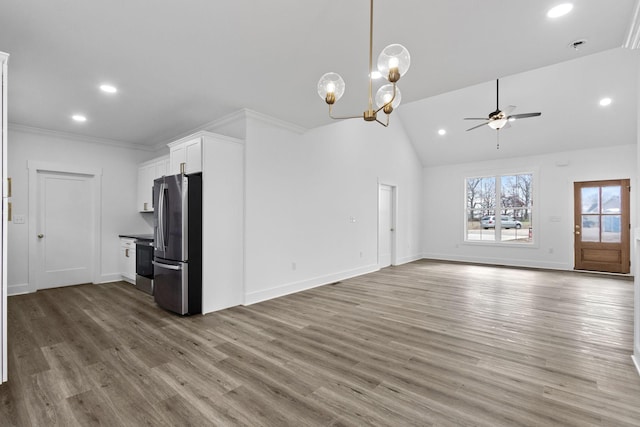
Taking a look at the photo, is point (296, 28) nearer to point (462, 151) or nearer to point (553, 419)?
point (553, 419)

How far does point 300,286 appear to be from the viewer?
5.08 meters

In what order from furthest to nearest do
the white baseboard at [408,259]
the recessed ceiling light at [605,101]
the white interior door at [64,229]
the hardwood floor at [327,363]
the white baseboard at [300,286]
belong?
the white baseboard at [408,259] → the recessed ceiling light at [605,101] → the white interior door at [64,229] → the white baseboard at [300,286] → the hardwood floor at [327,363]

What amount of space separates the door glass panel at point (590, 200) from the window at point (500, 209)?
1.00m

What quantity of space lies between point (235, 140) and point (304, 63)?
1661 mm

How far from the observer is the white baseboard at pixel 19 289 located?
4805 mm

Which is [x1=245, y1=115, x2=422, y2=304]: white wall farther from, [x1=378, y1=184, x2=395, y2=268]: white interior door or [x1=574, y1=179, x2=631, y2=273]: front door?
[x1=574, y1=179, x2=631, y2=273]: front door

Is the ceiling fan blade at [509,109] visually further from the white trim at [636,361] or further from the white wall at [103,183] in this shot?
the white wall at [103,183]

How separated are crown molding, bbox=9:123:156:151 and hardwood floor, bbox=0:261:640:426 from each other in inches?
105

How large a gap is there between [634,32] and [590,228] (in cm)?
632

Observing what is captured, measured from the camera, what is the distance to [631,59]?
499 cm

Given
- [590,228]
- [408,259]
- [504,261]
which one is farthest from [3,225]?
[590,228]

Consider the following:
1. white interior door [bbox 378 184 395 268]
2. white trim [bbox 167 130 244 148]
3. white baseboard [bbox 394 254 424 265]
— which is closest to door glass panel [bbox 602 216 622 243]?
white baseboard [bbox 394 254 424 265]

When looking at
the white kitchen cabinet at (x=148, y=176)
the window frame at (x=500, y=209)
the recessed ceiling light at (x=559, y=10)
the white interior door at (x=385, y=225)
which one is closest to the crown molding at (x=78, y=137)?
the white kitchen cabinet at (x=148, y=176)

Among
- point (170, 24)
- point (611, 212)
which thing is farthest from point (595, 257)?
point (170, 24)
